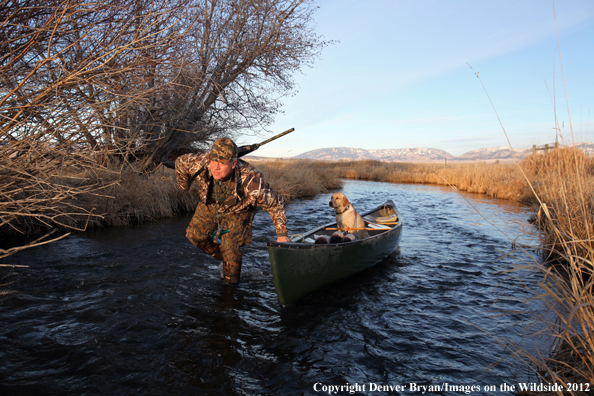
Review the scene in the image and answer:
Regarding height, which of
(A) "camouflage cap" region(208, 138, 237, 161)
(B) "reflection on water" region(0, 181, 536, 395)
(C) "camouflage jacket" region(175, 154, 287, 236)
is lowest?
(B) "reflection on water" region(0, 181, 536, 395)

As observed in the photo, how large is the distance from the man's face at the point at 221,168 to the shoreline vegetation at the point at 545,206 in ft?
3.81

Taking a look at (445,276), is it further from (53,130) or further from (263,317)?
(53,130)

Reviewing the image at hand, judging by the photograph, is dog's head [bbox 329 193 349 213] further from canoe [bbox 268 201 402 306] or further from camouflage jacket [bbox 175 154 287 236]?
camouflage jacket [bbox 175 154 287 236]

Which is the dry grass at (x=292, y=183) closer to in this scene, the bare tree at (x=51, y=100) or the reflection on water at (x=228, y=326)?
the reflection on water at (x=228, y=326)

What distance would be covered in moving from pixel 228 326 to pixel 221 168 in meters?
1.96

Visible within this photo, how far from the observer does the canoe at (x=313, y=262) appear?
4398mm

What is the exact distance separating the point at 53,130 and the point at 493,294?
6.62 meters

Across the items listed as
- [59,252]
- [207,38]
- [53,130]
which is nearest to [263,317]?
[53,130]

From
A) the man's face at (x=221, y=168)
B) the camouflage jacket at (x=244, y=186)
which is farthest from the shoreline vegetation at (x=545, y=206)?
the man's face at (x=221, y=168)

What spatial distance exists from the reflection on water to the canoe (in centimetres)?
26

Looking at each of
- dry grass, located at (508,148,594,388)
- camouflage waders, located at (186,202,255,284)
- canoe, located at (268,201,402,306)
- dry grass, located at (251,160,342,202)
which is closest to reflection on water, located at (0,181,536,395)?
canoe, located at (268,201,402,306)

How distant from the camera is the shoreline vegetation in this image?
2.60 m

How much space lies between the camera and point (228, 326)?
163 inches

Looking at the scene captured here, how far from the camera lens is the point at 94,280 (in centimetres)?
536
